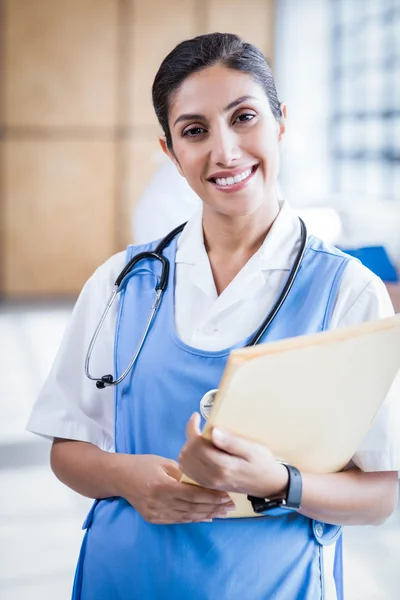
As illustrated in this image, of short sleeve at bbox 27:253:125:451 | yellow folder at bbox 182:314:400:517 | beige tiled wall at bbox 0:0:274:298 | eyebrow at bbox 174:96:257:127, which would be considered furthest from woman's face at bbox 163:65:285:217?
beige tiled wall at bbox 0:0:274:298

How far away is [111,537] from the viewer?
108 centimetres

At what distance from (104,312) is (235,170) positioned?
280mm

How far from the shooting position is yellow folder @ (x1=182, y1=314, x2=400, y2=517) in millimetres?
763

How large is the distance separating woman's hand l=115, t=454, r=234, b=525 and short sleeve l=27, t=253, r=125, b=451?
134mm

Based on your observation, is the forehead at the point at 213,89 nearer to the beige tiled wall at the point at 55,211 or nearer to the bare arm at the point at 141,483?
the bare arm at the point at 141,483

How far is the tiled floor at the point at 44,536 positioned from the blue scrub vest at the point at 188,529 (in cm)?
109

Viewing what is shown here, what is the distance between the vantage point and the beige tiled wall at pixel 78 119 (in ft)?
19.6

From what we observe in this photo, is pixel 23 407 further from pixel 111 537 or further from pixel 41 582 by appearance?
pixel 111 537

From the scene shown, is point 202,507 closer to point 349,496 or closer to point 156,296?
point 349,496

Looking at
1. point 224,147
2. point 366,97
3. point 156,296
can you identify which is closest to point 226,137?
point 224,147

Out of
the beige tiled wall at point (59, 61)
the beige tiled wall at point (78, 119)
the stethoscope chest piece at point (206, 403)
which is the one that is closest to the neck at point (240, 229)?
the stethoscope chest piece at point (206, 403)

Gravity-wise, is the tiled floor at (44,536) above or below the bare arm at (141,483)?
below

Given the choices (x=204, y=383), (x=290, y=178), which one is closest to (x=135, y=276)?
(x=204, y=383)

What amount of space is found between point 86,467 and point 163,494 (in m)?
0.18
